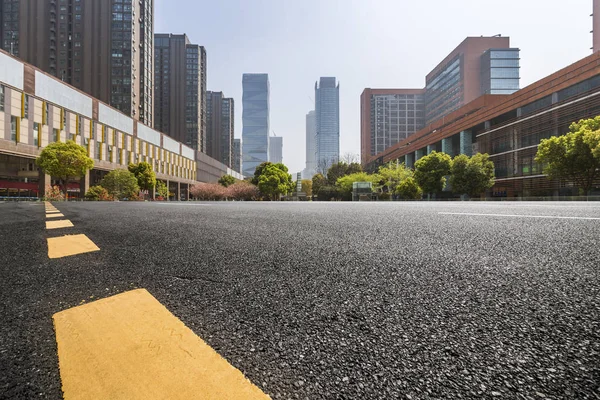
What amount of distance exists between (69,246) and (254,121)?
5927 inches

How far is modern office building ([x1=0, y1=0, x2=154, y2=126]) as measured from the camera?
5175cm

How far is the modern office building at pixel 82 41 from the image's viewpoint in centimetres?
5175

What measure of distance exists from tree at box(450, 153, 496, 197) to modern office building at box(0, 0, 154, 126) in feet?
172

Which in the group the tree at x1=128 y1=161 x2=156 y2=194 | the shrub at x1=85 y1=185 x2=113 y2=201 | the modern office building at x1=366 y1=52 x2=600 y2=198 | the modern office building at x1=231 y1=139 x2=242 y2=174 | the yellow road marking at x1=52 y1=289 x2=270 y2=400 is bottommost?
the yellow road marking at x1=52 y1=289 x2=270 y2=400

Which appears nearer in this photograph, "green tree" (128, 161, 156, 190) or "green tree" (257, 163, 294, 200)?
"green tree" (128, 161, 156, 190)

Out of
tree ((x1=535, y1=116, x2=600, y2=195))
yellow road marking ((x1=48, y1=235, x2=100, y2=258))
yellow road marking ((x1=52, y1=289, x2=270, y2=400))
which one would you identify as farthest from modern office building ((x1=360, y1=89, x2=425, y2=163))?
yellow road marking ((x1=52, y1=289, x2=270, y2=400))

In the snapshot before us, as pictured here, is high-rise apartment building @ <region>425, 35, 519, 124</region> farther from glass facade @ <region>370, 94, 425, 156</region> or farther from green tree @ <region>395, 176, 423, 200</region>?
green tree @ <region>395, 176, 423, 200</region>

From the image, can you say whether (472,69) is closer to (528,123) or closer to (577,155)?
(528,123)

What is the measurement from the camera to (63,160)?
22531 mm

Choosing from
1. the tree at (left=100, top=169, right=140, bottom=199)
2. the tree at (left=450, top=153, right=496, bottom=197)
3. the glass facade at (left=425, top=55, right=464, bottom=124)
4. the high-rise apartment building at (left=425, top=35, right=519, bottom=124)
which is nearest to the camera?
the tree at (left=100, top=169, right=140, bottom=199)

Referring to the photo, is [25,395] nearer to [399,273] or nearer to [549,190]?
[399,273]

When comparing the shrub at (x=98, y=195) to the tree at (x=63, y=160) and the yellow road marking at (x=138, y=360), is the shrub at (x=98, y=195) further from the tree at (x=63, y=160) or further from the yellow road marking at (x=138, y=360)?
the yellow road marking at (x=138, y=360)

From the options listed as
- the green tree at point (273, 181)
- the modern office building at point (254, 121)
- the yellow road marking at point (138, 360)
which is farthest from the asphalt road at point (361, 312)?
the modern office building at point (254, 121)

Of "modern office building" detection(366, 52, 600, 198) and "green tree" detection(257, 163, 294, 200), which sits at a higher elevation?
"modern office building" detection(366, 52, 600, 198)
